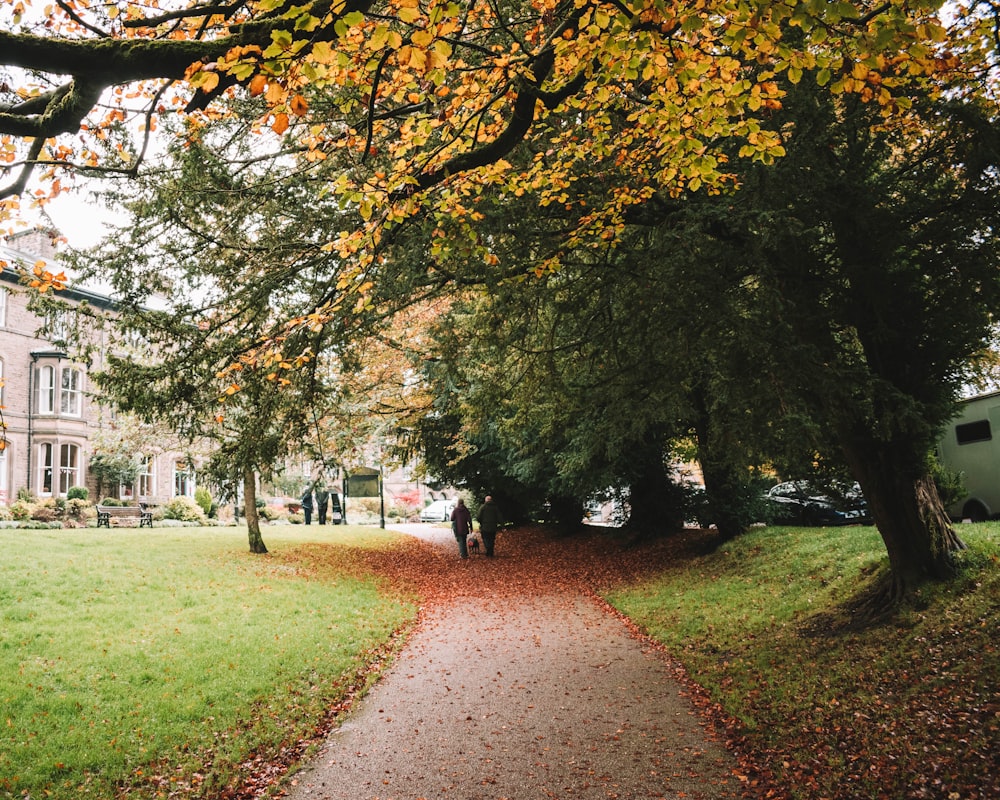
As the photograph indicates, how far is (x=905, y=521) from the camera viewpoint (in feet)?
25.6

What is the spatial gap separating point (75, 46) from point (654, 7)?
342 centimetres

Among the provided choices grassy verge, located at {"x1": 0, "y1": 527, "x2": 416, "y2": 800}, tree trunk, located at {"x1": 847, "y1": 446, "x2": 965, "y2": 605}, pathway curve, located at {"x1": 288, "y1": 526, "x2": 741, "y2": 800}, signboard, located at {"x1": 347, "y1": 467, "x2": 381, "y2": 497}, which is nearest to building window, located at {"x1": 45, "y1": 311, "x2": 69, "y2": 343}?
grassy verge, located at {"x1": 0, "y1": 527, "x2": 416, "y2": 800}

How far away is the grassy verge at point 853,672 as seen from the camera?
4.54 m

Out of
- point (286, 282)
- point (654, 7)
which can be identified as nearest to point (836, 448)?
point (654, 7)

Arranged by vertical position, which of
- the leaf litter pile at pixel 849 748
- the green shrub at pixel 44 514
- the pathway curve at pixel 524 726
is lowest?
the pathway curve at pixel 524 726

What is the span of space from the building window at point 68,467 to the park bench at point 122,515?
7397 mm

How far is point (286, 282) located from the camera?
7668mm

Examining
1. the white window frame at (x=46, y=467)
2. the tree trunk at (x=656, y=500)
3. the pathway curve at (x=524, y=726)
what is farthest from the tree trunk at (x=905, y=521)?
the white window frame at (x=46, y=467)

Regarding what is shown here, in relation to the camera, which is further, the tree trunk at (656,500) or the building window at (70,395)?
the building window at (70,395)

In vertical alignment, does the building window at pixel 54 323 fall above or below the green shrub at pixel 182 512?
above

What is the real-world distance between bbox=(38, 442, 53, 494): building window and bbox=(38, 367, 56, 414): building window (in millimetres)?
1699

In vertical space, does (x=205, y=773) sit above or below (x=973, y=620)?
below

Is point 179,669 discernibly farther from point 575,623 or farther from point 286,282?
point 575,623

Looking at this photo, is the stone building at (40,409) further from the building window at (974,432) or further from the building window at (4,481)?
the building window at (974,432)
